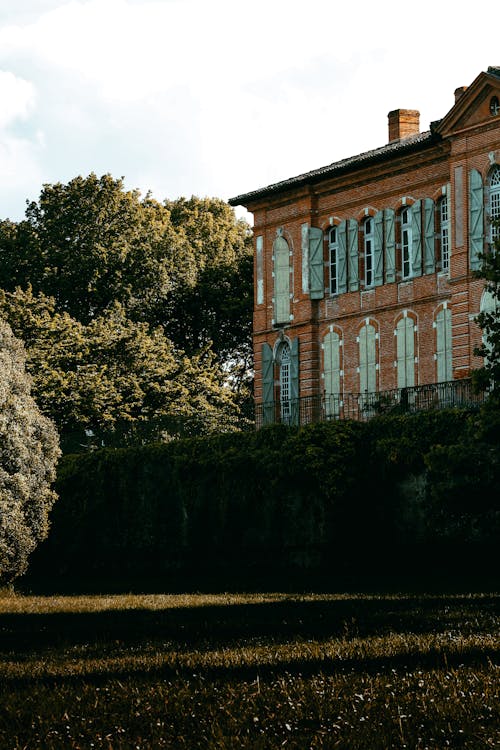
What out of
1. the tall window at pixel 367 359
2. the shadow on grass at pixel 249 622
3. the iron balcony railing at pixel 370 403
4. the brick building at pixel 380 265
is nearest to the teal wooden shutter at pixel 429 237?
the brick building at pixel 380 265

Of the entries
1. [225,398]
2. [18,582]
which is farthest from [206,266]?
[18,582]

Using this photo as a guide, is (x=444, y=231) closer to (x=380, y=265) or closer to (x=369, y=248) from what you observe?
(x=380, y=265)

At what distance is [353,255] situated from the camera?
46.1m

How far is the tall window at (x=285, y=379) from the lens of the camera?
47875 mm

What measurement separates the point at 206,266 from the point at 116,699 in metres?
55.3

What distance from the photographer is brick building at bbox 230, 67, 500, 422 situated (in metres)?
40.2

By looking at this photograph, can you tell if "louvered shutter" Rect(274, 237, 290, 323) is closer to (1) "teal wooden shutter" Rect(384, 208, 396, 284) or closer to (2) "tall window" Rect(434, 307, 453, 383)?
(1) "teal wooden shutter" Rect(384, 208, 396, 284)

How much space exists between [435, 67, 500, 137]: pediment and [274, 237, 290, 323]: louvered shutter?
30.2ft

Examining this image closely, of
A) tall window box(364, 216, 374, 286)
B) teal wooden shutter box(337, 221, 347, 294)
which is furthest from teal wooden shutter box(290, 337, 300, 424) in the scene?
tall window box(364, 216, 374, 286)

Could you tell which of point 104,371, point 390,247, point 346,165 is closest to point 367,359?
point 390,247

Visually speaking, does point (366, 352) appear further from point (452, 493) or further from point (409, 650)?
point (409, 650)

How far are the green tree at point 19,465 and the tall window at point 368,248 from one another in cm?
1231

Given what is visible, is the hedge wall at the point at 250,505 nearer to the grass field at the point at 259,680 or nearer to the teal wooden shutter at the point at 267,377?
the teal wooden shutter at the point at 267,377

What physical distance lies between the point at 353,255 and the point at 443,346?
5631 millimetres
